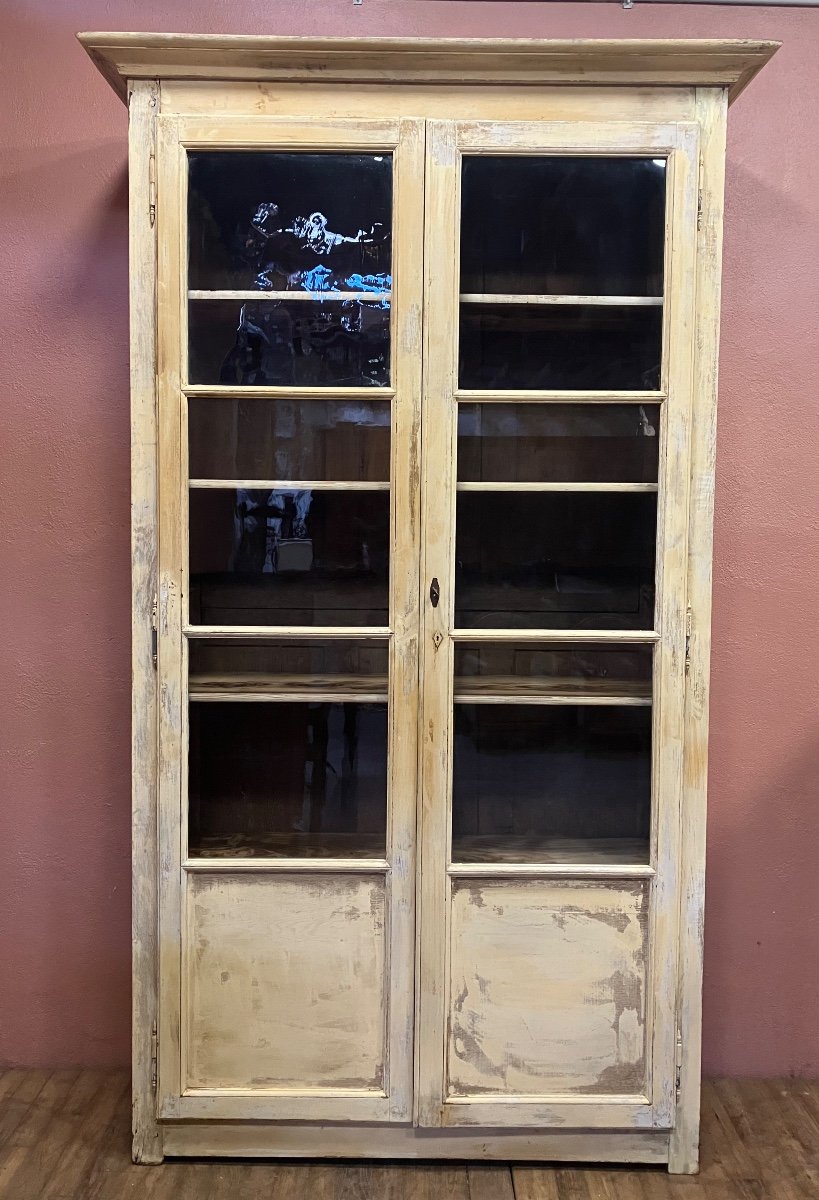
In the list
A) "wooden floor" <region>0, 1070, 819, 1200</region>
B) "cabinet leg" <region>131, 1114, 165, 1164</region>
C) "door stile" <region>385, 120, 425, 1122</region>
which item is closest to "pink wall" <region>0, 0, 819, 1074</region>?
"wooden floor" <region>0, 1070, 819, 1200</region>

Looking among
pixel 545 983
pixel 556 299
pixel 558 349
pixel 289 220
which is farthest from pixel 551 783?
pixel 289 220

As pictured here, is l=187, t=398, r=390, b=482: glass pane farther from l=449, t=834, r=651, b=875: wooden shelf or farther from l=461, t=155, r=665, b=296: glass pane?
l=449, t=834, r=651, b=875: wooden shelf

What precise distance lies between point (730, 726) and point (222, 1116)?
5.05 ft

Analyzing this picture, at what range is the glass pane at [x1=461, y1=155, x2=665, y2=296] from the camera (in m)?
2.06

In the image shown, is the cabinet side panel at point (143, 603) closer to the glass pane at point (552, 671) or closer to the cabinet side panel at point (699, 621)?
the glass pane at point (552, 671)

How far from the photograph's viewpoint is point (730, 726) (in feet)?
8.35

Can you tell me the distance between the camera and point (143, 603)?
2113 mm

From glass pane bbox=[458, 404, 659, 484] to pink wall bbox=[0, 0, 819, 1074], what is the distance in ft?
1.59

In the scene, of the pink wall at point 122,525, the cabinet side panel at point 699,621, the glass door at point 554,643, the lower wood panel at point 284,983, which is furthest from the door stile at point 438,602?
the pink wall at point 122,525

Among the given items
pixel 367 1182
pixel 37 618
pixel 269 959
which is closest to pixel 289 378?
pixel 37 618

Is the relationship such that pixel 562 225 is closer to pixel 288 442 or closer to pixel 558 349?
pixel 558 349

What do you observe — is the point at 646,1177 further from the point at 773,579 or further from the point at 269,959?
the point at 773,579

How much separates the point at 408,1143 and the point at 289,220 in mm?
2040

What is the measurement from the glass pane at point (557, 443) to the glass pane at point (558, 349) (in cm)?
5
